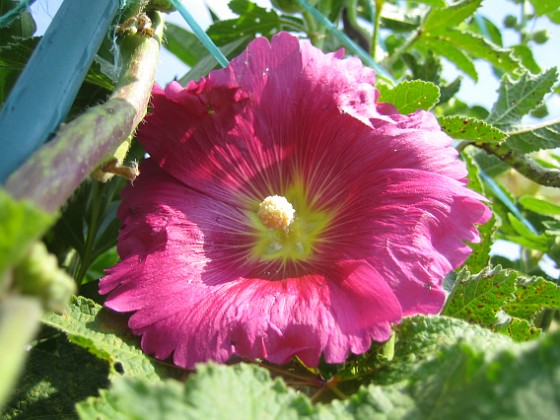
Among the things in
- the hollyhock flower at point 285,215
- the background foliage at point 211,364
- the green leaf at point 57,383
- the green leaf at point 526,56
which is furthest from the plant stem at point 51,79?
the green leaf at point 526,56

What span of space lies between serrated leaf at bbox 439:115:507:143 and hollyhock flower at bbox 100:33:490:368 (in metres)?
0.17

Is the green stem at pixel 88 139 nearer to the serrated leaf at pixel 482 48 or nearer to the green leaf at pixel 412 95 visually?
the green leaf at pixel 412 95

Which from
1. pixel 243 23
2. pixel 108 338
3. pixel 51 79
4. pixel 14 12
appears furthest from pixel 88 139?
pixel 243 23

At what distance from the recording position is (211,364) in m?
0.41

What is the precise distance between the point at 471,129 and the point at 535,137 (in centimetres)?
25

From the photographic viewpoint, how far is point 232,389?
0.41 meters

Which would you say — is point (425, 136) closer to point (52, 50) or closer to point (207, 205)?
point (207, 205)

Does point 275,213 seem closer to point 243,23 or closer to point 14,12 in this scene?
point 14,12

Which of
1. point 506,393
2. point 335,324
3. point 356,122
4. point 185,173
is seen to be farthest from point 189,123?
point 506,393

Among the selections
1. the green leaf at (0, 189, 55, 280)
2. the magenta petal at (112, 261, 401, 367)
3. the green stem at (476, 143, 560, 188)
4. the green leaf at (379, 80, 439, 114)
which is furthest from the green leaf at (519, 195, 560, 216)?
the green leaf at (0, 189, 55, 280)

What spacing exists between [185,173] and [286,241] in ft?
0.53

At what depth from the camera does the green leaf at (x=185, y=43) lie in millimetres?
1287

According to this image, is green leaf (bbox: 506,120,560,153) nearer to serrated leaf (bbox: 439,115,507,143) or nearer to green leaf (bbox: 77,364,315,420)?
serrated leaf (bbox: 439,115,507,143)

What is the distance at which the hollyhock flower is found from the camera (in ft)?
1.93
